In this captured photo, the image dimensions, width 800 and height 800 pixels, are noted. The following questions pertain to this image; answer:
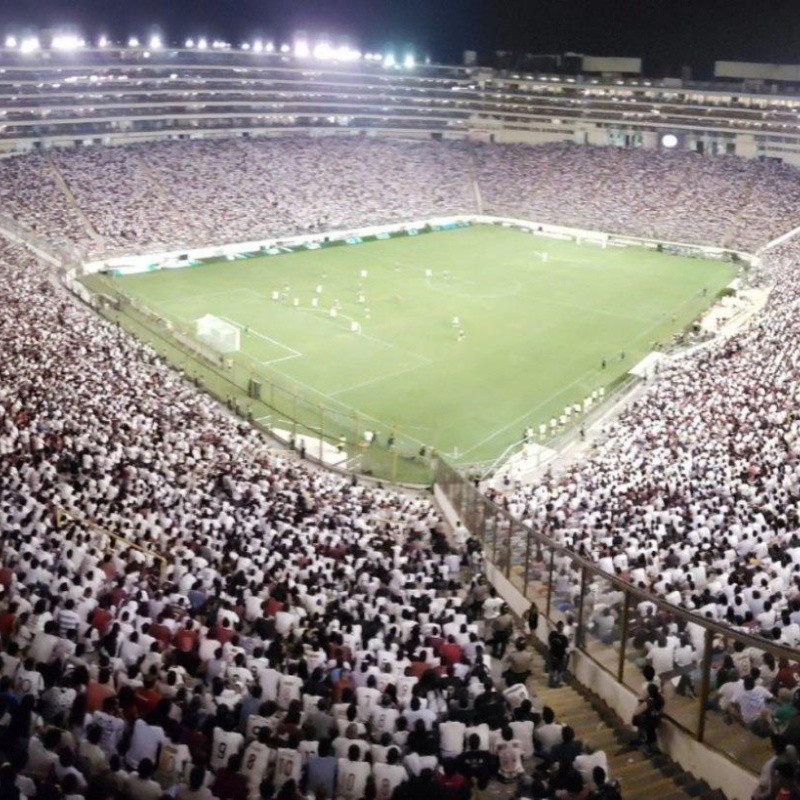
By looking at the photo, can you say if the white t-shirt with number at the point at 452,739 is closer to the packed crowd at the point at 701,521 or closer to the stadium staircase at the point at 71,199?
the packed crowd at the point at 701,521

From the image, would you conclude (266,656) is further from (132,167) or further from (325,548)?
(132,167)

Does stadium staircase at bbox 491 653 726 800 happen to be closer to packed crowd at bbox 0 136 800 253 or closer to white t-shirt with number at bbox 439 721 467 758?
white t-shirt with number at bbox 439 721 467 758

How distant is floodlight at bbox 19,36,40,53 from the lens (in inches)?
3063

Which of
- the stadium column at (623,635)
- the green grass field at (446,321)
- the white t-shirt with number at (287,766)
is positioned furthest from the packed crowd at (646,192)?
the white t-shirt with number at (287,766)

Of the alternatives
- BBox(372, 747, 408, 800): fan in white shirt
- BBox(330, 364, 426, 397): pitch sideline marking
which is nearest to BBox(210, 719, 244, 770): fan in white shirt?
BBox(372, 747, 408, 800): fan in white shirt

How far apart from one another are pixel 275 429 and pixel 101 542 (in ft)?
61.2

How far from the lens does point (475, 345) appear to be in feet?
166

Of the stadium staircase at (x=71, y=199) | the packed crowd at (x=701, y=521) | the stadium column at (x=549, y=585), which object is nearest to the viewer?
the packed crowd at (x=701, y=521)

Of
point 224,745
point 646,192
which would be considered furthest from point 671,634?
point 646,192

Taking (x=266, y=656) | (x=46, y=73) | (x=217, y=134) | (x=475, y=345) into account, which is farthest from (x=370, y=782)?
(x=217, y=134)

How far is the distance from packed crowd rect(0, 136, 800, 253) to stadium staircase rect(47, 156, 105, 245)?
13cm

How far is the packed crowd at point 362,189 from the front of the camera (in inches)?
2685

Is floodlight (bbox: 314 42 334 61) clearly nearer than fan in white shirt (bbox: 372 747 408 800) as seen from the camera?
No

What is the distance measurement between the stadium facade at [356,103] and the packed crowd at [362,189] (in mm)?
3278
